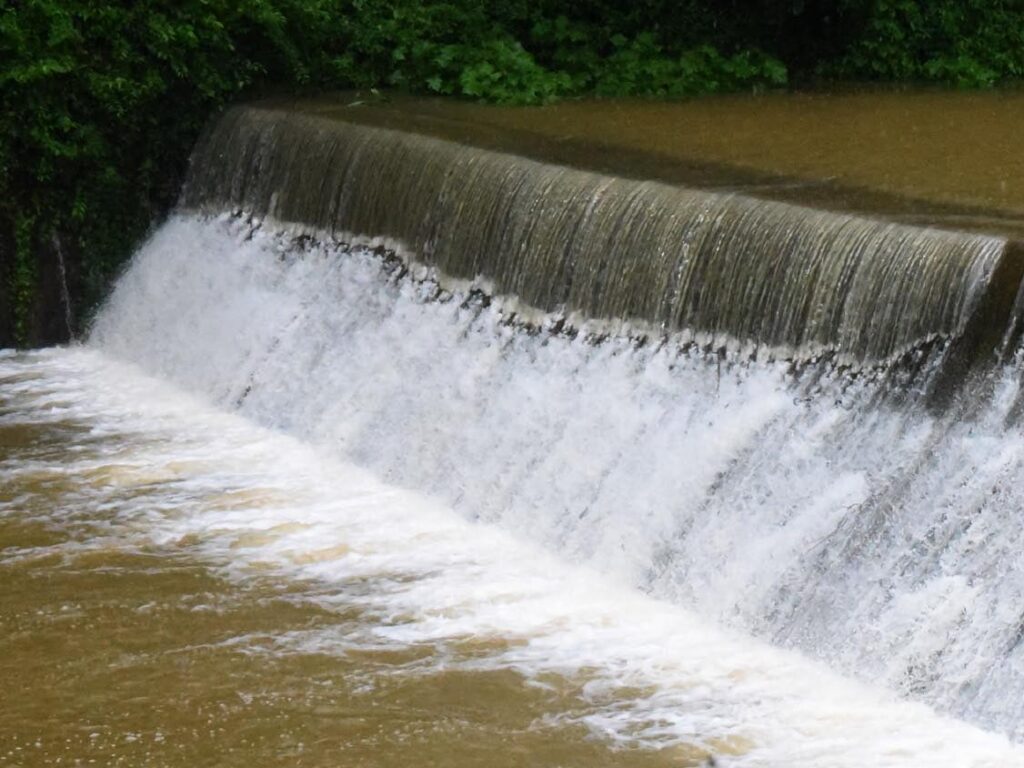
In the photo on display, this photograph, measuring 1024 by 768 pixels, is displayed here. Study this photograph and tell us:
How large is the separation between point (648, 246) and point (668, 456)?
0.96 m

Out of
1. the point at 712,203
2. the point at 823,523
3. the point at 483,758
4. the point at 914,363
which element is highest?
the point at 712,203

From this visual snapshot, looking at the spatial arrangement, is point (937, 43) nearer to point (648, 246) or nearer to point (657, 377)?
point (648, 246)

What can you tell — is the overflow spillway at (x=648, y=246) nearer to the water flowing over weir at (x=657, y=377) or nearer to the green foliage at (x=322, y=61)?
the water flowing over weir at (x=657, y=377)

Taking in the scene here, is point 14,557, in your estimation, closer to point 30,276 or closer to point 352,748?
point 352,748

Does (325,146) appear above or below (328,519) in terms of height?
above

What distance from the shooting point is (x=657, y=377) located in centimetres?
743

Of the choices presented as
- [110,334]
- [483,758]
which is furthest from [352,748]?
[110,334]

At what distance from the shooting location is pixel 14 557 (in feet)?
24.0

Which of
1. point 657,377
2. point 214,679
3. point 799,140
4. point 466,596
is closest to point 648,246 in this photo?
point 657,377

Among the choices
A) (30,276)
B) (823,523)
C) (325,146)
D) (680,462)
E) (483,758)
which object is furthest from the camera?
(30,276)

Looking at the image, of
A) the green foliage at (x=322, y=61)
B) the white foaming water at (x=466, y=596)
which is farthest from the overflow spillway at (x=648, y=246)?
the white foaming water at (x=466, y=596)

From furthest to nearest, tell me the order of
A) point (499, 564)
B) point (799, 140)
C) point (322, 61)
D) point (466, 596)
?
point (322, 61) < point (799, 140) < point (499, 564) < point (466, 596)

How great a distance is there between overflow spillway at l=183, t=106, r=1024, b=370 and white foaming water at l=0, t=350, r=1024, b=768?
3.74 feet

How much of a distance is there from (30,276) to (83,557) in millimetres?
3793
